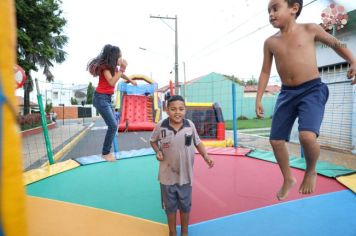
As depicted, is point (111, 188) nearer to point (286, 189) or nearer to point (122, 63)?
point (122, 63)

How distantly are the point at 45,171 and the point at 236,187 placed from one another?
235cm

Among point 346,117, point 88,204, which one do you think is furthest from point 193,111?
point 88,204

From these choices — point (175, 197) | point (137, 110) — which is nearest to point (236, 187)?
point (175, 197)

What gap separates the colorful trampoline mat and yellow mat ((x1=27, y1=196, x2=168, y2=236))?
0.11 ft

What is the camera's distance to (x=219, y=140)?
21.7ft

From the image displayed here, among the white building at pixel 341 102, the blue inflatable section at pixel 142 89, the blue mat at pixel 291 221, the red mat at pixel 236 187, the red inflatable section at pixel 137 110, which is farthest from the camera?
the blue inflatable section at pixel 142 89

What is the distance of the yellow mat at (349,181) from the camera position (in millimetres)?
2721

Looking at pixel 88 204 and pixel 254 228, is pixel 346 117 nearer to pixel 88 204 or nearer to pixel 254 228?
pixel 254 228

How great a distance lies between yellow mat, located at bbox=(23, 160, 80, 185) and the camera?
127 inches

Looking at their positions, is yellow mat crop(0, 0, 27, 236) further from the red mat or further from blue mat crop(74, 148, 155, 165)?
blue mat crop(74, 148, 155, 165)

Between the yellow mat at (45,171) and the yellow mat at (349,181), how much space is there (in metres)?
3.27

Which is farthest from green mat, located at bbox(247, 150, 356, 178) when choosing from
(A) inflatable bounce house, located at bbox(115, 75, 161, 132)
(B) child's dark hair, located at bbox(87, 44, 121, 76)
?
(A) inflatable bounce house, located at bbox(115, 75, 161, 132)

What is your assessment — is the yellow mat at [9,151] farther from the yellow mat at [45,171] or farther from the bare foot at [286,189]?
the yellow mat at [45,171]

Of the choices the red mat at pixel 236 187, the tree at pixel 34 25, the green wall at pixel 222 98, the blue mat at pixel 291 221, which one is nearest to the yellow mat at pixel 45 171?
the red mat at pixel 236 187
